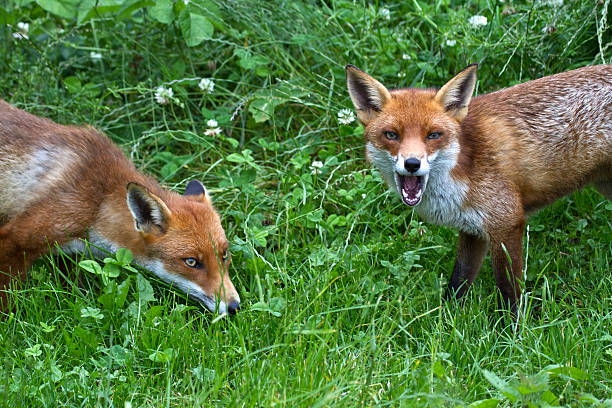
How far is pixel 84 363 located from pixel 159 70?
11.6ft

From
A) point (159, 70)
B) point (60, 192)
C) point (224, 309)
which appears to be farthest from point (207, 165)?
point (224, 309)

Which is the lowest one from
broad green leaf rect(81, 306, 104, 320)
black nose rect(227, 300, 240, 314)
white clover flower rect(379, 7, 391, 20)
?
black nose rect(227, 300, 240, 314)

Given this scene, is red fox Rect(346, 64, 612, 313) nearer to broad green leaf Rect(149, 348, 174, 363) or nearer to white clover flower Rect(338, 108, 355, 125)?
white clover flower Rect(338, 108, 355, 125)

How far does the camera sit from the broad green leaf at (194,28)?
598cm

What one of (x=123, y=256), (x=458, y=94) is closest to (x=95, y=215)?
(x=123, y=256)

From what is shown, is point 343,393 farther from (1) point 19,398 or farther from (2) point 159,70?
(2) point 159,70

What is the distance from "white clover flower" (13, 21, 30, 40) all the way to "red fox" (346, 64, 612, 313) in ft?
11.8

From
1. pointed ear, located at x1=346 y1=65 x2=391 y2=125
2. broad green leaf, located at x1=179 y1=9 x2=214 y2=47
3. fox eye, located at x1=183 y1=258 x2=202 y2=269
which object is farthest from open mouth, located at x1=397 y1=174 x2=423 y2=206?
broad green leaf, located at x1=179 y1=9 x2=214 y2=47

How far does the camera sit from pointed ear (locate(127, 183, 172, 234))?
4.41 metres

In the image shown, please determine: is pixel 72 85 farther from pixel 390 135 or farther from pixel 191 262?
pixel 390 135

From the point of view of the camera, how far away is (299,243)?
5398mm

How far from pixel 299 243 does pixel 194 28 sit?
6.70 ft

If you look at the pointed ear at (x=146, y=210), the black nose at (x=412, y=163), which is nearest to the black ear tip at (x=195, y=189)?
the pointed ear at (x=146, y=210)

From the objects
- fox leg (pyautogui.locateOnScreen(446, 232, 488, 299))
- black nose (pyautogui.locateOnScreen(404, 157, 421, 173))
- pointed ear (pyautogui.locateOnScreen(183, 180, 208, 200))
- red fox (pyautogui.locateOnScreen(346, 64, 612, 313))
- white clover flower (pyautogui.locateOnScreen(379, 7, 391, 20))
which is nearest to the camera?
black nose (pyautogui.locateOnScreen(404, 157, 421, 173))
